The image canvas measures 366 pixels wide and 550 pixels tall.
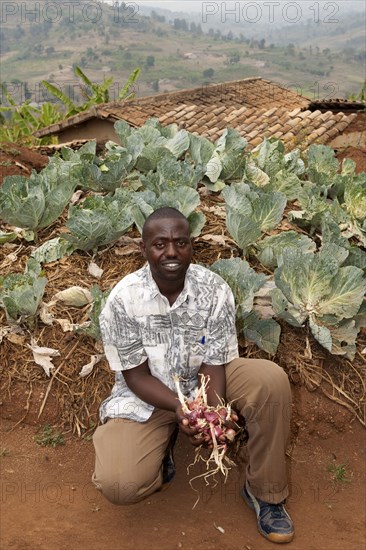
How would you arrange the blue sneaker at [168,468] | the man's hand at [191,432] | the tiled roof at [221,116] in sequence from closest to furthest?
the man's hand at [191,432], the blue sneaker at [168,468], the tiled roof at [221,116]

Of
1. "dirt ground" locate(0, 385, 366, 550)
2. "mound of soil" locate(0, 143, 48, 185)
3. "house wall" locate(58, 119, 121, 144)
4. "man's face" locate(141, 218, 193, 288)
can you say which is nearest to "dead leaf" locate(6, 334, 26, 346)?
"dirt ground" locate(0, 385, 366, 550)

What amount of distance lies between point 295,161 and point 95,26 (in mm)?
80296

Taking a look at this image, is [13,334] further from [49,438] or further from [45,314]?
[49,438]

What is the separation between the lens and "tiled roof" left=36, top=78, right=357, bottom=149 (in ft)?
26.9

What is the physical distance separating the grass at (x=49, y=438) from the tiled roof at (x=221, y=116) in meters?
5.38

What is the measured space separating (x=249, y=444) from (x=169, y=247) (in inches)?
28.3

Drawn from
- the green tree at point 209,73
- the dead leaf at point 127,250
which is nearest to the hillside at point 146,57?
the green tree at point 209,73

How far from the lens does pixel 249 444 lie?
7.06 ft

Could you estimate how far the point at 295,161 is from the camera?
382 cm

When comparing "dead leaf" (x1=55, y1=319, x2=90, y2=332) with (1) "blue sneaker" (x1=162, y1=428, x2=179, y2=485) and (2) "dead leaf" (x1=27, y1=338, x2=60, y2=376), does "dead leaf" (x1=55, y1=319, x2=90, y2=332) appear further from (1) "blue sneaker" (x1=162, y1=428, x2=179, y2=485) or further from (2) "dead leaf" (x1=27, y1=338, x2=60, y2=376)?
(1) "blue sneaker" (x1=162, y1=428, x2=179, y2=485)

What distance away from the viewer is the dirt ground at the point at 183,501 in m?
2.13

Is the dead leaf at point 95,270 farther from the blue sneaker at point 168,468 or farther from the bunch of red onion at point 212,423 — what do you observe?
the bunch of red onion at point 212,423

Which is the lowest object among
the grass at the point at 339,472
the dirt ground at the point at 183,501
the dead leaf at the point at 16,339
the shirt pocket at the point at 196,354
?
the grass at the point at 339,472

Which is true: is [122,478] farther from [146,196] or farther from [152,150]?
[152,150]
